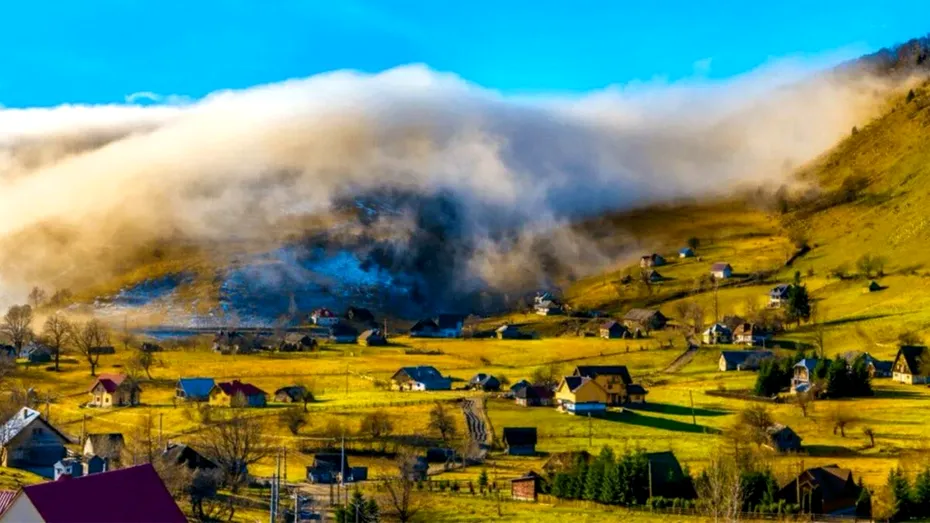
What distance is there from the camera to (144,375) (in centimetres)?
11356

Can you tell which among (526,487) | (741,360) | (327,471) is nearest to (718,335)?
(741,360)

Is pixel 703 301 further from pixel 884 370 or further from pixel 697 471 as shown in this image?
pixel 697 471

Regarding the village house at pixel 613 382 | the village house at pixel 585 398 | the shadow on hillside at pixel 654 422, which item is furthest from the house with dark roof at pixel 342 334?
the shadow on hillside at pixel 654 422

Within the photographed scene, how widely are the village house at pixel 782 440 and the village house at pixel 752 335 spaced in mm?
54319

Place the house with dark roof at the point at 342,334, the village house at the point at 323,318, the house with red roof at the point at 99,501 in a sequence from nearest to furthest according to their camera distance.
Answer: the house with red roof at the point at 99,501 < the house with dark roof at the point at 342,334 < the village house at the point at 323,318

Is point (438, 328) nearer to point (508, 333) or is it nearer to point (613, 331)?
point (508, 333)

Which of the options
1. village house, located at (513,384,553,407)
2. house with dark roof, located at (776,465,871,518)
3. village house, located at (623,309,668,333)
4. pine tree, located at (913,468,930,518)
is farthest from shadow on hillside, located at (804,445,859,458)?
village house, located at (623,309,668,333)

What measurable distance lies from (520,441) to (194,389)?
3894cm

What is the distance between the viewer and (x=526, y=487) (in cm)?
6366

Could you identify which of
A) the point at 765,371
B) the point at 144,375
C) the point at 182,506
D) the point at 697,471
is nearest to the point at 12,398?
the point at 144,375

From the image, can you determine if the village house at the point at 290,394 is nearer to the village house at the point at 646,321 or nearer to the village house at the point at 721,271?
the village house at the point at 646,321

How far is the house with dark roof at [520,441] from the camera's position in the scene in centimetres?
7669

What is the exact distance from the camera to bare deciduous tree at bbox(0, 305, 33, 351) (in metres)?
143

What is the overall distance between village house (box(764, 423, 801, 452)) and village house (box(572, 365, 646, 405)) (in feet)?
72.9
